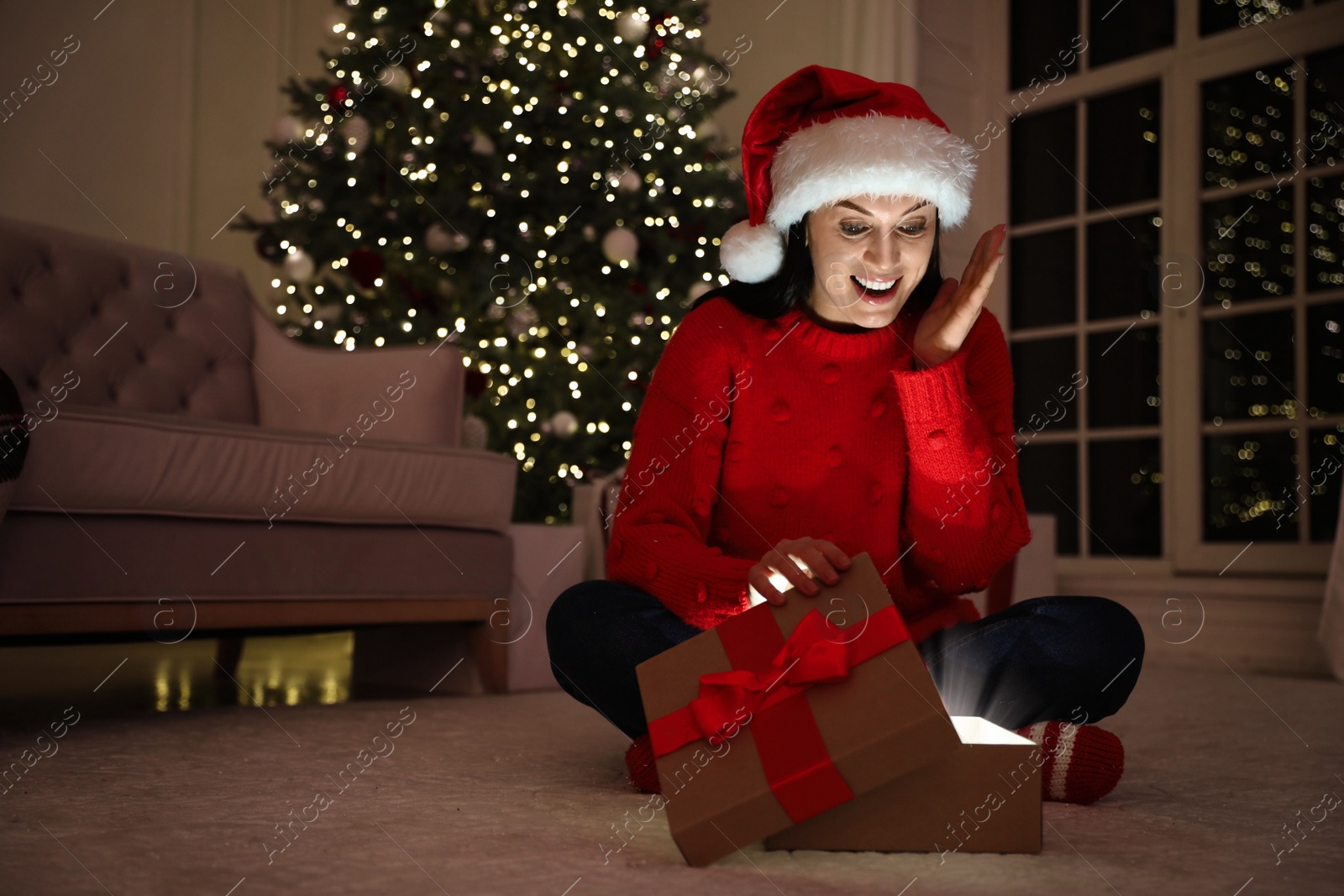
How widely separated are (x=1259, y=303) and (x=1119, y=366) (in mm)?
457

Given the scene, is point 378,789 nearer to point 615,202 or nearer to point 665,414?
point 665,414

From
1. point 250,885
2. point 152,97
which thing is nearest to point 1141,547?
point 250,885

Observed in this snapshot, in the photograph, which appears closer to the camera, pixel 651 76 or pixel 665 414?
pixel 665 414

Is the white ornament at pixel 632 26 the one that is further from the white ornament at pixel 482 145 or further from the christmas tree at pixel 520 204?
the white ornament at pixel 482 145

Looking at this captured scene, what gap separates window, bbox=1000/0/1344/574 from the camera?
302cm

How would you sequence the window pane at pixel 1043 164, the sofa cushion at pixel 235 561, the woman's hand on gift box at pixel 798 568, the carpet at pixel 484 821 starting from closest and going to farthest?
the carpet at pixel 484 821, the woman's hand on gift box at pixel 798 568, the sofa cushion at pixel 235 561, the window pane at pixel 1043 164

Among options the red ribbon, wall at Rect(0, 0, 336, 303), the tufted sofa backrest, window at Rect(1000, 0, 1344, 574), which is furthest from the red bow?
wall at Rect(0, 0, 336, 303)

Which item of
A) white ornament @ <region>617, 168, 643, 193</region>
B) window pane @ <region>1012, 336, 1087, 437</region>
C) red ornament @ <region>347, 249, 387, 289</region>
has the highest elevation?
white ornament @ <region>617, 168, 643, 193</region>

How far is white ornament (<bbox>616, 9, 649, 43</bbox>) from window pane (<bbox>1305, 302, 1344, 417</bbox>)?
2.01 metres

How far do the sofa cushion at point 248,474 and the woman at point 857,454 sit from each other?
637 mm

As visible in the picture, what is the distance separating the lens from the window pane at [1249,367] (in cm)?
308

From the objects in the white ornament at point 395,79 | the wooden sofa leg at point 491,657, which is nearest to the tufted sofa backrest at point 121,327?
the wooden sofa leg at point 491,657

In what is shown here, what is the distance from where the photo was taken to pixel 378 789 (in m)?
1.14

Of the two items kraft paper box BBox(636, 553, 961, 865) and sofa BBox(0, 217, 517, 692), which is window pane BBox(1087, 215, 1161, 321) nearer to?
sofa BBox(0, 217, 517, 692)
